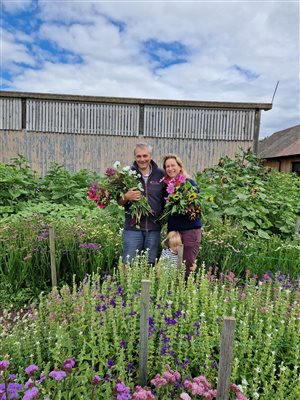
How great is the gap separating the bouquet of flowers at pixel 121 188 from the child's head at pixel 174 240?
31 cm

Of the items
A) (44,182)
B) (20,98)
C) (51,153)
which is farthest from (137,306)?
(20,98)

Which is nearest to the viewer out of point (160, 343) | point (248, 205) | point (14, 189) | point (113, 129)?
point (160, 343)

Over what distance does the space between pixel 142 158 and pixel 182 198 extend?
550 mm

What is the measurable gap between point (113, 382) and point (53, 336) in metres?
0.56

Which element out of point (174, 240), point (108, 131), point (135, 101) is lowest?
point (174, 240)

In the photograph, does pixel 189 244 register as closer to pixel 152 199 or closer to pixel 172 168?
pixel 152 199

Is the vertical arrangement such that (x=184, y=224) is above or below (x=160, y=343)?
above

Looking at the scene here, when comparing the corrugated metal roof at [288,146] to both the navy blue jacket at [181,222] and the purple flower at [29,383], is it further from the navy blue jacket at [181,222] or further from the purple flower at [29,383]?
the purple flower at [29,383]

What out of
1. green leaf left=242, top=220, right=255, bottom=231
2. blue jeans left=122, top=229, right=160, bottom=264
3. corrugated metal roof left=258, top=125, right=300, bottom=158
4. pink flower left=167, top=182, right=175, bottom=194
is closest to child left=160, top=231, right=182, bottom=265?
blue jeans left=122, top=229, right=160, bottom=264

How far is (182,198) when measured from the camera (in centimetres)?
304

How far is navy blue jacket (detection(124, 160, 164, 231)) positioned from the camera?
3.30 metres

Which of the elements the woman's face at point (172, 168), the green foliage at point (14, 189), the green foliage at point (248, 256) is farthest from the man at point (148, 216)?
the green foliage at point (14, 189)

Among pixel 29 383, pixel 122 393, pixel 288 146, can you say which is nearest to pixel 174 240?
pixel 122 393

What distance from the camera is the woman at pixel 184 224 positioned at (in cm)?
324
